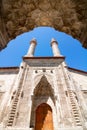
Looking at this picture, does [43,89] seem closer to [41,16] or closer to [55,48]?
[41,16]

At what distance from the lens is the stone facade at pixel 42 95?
7641 millimetres

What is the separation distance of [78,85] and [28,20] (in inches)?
382

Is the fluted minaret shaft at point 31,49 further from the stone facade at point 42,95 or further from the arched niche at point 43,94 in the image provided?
the arched niche at point 43,94

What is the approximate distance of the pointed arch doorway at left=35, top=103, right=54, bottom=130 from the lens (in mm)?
8836

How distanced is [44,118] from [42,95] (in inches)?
64.0

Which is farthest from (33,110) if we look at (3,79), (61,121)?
(3,79)

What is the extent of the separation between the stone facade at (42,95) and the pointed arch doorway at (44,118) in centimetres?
18

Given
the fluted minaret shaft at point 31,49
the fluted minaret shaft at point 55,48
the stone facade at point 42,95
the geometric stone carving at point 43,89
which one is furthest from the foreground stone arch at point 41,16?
the fluted minaret shaft at point 55,48

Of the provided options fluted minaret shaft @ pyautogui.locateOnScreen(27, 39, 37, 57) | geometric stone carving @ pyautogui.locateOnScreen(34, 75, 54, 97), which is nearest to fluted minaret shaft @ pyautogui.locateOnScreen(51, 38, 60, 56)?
fluted minaret shaft @ pyautogui.locateOnScreen(27, 39, 37, 57)

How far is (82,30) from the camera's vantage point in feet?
9.15

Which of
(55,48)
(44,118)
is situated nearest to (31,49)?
(55,48)

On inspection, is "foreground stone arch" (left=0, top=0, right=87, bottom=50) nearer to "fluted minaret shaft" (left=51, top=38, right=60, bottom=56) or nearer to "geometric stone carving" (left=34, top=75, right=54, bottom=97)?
"geometric stone carving" (left=34, top=75, right=54, bottom=97)

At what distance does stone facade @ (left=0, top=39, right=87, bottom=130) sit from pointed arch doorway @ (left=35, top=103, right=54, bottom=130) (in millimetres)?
180

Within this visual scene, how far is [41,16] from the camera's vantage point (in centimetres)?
302
